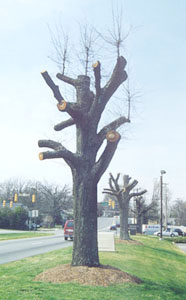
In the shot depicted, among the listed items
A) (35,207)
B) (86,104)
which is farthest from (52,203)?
(86,104)

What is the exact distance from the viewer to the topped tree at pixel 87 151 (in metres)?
9.93

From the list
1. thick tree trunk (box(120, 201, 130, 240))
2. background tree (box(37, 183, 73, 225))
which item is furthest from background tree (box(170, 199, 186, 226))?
thick tree trunk (box(120, 201, 130, 240))

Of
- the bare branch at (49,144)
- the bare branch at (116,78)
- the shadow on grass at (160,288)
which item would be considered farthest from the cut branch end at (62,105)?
the shadow on grass at (160,288)

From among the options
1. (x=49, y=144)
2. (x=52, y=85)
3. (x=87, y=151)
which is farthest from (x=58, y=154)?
(x=52, y=85)

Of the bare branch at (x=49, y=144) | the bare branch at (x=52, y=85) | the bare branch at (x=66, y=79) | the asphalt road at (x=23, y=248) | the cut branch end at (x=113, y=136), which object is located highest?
the bare branch at (x=66, y=79)

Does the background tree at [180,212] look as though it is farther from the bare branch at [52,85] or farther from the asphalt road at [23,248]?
the bare branch at [52,85]

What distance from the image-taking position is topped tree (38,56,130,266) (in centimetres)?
993

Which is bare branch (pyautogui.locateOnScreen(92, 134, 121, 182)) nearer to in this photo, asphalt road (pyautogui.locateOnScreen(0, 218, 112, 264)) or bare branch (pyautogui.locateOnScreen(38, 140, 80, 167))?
bare branch (pyautogui.locateOnScreen(38, 140, 80, 167))

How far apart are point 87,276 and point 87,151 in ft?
10.9

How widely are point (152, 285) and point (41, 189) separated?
84.4 meters

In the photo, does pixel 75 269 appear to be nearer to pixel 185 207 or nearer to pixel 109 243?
pixel 109 243

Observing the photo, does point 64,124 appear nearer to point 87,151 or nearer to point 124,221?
point 87,151

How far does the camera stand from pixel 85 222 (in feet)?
32.8

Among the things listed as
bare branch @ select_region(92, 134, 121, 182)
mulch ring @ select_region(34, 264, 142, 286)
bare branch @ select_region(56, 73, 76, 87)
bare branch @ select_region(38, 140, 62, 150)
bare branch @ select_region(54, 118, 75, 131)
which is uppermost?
bare branch @ select_region(56, 73, 76, 87)
